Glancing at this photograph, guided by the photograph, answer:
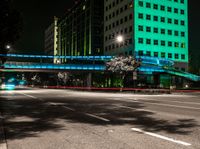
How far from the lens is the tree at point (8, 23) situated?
1873 cm

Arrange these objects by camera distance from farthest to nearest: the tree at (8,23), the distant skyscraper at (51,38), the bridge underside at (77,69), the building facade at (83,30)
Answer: the distant skyscraper at (51,38), the building facade at (83,30), the bridge underside at (77,69), the tree at (8,23)

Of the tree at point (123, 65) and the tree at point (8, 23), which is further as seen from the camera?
the tree at point (123, 65)

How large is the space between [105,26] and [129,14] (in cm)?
1725

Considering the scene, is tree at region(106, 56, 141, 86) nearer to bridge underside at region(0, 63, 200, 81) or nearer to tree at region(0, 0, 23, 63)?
bridge underside at region(0, 63, 200, 81)

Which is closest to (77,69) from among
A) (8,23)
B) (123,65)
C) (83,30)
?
(123,65)

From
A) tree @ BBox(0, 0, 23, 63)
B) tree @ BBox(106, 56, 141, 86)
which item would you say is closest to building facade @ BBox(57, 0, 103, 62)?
tree @ BBox(106, 56, 141, 86)

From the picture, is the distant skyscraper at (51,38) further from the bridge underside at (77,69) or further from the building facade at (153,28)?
the bridge underside at (77,69)

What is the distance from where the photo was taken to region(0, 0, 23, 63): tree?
1873 centimetres

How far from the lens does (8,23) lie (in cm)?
1909

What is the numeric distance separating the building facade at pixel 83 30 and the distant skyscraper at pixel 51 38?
12.6 m

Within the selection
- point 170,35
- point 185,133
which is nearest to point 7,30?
point 185,133

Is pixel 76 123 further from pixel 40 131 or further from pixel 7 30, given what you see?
pixel 7 30

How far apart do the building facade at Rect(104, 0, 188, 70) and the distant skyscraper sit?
243ft

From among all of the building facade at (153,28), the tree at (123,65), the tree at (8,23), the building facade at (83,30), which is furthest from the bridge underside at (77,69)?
the tree at (8,23)
